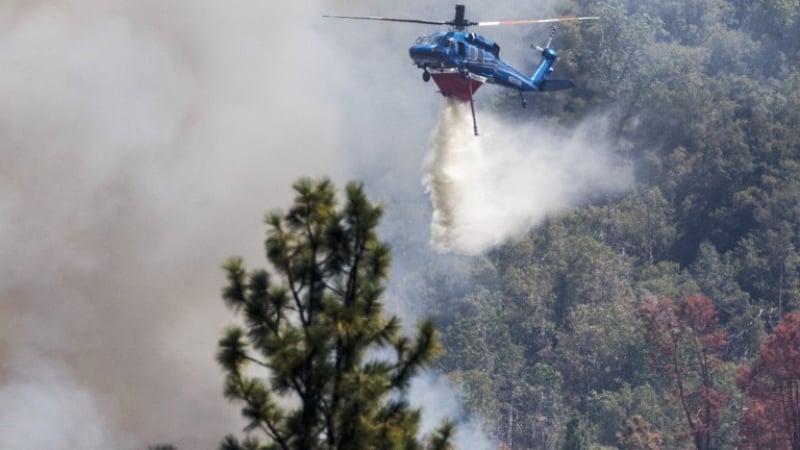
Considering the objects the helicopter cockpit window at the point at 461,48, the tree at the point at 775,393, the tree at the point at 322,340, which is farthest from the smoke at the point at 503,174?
the tree at the point at 322,340

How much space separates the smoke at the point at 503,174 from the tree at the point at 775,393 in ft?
38.3

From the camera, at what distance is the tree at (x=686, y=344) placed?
363 feet

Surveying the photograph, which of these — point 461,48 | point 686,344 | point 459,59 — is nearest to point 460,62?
point 459,59

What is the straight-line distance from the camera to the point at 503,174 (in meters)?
105

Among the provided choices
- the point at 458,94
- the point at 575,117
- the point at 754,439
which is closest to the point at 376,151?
the point at 575,117

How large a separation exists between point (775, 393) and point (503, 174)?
14.4 metres

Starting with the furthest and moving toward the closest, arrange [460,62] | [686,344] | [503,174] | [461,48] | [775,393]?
[686,344] < [775,393] < [503,174] < [460,62] < [461,48]

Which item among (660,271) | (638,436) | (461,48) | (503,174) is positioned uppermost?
(660,271)

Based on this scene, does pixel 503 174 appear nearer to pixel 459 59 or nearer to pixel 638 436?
pixel 638 436

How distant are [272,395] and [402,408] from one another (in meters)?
2.22

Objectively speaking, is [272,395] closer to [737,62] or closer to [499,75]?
[499,75]

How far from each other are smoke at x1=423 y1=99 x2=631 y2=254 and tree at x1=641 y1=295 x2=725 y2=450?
23.4 ft

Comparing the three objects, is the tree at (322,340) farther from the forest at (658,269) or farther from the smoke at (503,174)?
the forest at (658,269)

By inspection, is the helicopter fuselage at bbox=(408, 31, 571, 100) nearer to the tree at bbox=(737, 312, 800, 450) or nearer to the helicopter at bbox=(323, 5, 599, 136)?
the helicopter at bbox=(323, 5, 599, 136)
